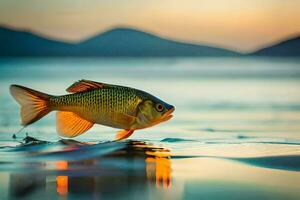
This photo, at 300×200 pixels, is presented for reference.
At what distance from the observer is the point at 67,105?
2.25 m

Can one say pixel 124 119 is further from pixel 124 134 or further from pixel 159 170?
pixel 159 170

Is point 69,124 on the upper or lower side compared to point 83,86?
lower

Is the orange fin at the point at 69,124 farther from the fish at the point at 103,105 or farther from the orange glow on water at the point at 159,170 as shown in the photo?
the orange glow on water at the point at 159,170

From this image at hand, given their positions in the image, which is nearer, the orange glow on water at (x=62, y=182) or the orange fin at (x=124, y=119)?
the orange glow on water at (x=62, y=182)

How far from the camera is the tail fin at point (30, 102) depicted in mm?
2193

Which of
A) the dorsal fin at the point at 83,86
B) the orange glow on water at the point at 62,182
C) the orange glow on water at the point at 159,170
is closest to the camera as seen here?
the orange glow on water at the point at 62,182

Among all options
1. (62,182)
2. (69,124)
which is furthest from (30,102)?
(62,182)

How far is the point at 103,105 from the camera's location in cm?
220

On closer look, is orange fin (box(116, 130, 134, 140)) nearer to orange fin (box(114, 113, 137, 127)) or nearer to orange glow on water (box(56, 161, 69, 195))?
orange fin (box(114, 113, 137, 127))

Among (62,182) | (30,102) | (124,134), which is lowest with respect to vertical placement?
(62,182)

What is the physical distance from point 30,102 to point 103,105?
23 centimetres

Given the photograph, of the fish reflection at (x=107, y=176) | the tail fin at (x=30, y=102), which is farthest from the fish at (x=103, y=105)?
the fish reflection at (x=107, y=176)

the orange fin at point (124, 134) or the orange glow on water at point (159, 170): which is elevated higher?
the orange fin at point (124, 134)

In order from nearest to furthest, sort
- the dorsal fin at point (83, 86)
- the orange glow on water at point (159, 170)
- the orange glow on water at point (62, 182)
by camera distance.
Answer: the orange glow on water at point (62, 182)
the orange glow on water at point (159, 170)
the dorsal fin at point (83, 86)
